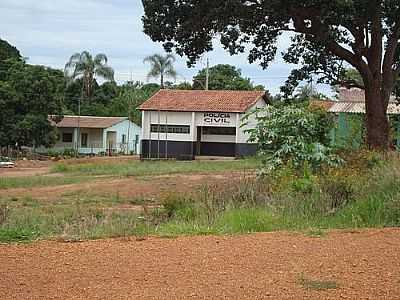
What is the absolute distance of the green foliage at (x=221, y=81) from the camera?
252 ft

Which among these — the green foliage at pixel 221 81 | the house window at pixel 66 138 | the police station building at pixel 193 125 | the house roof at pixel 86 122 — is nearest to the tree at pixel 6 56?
the house roof at pixel 86 122

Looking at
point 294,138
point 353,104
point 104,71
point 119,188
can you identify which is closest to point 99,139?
point 104,71

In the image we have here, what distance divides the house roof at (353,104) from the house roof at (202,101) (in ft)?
27.2

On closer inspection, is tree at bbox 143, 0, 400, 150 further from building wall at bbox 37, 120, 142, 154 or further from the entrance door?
building wall at bbox 37, 120, 142, 154

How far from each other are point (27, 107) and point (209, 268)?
4911cm

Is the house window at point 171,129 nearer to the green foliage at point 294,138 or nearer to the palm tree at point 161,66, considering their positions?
the palm tree at point 161,66

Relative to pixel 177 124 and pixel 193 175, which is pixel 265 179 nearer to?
pixel 193 175

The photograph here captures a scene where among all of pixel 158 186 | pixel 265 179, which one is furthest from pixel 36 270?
pixel 158 186

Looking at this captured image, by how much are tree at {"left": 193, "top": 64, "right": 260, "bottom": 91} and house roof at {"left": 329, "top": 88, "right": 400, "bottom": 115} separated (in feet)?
92.1

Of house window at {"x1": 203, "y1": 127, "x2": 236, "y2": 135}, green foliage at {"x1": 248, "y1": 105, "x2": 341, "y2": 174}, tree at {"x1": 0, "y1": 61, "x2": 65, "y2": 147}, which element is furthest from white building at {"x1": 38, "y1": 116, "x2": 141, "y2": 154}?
green foliage at {"x1": 248, "y1": 105, "x2": 341, "y2": 174}

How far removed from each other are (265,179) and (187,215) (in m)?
4.24

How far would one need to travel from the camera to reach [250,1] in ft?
66.3

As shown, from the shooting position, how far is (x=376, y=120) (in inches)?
906

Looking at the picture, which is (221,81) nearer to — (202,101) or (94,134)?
(94,134)
